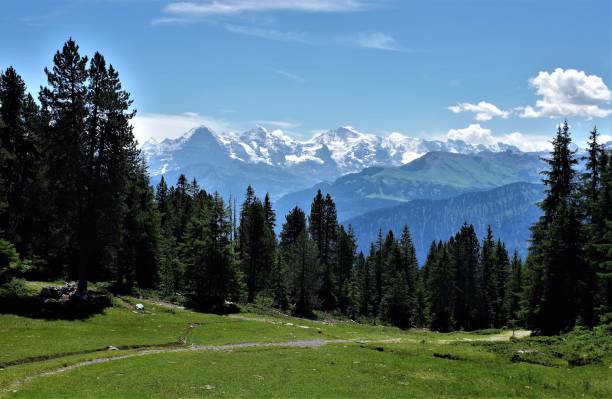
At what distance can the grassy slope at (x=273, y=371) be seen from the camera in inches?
964

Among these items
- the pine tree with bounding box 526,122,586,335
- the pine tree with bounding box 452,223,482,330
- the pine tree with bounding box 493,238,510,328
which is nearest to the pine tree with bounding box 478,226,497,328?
the pine tree with bounding box 493,238,510,328

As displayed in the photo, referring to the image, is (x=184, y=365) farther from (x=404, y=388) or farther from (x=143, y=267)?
(x=143, y=267)

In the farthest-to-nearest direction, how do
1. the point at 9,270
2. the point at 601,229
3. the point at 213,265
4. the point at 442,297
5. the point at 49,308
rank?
the point at 442,297 → the point at 213,265 → the point at 601,229 → the point at 9,270 → the point at 49,308

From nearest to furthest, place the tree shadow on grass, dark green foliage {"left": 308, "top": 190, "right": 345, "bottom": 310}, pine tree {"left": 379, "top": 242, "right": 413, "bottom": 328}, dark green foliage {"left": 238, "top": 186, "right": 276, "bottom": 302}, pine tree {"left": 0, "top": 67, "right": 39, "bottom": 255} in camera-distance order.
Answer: the tree shadow on grass, pine tree {"left": 0, "top": 67, "right": 39, "bottom": 255}, dark green foliage {"left": 238, "top": 186, "right": 276, "bottom": 302}, pine tree {"left": 379, "top": 242, "right": 413, "bottom": 328}, dark green foliage {"left": 308, "top": 190, "right": 345, "bottom": 310}

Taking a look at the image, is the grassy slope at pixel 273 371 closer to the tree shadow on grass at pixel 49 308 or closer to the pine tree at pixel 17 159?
the tree shadow on grass at pixel 49 308

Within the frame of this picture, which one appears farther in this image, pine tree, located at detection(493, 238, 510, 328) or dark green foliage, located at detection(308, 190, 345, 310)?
dark green foliage, located at detection(308, 190, 345, 310)

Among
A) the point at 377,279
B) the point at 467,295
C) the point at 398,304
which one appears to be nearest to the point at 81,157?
the point at 398,304

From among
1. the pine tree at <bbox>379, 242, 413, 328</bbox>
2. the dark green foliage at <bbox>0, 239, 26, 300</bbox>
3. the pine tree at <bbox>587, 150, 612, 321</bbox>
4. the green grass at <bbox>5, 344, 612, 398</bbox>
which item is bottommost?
the pine tree at <bbox>379, 242, 413, 328</bbox>

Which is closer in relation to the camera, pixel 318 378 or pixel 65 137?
pixel 318 378

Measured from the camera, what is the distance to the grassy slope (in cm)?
2448

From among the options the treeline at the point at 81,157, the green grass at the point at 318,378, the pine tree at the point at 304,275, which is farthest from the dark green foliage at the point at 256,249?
the green grass at the point at 318,378

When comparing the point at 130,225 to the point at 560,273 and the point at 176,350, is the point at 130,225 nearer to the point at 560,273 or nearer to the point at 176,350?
the point at 176,350

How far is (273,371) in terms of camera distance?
29562mm

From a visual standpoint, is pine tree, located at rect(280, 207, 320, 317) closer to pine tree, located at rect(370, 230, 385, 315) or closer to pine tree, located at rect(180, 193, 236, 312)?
pine tree, located at rect(180, 193, 236, 312)
